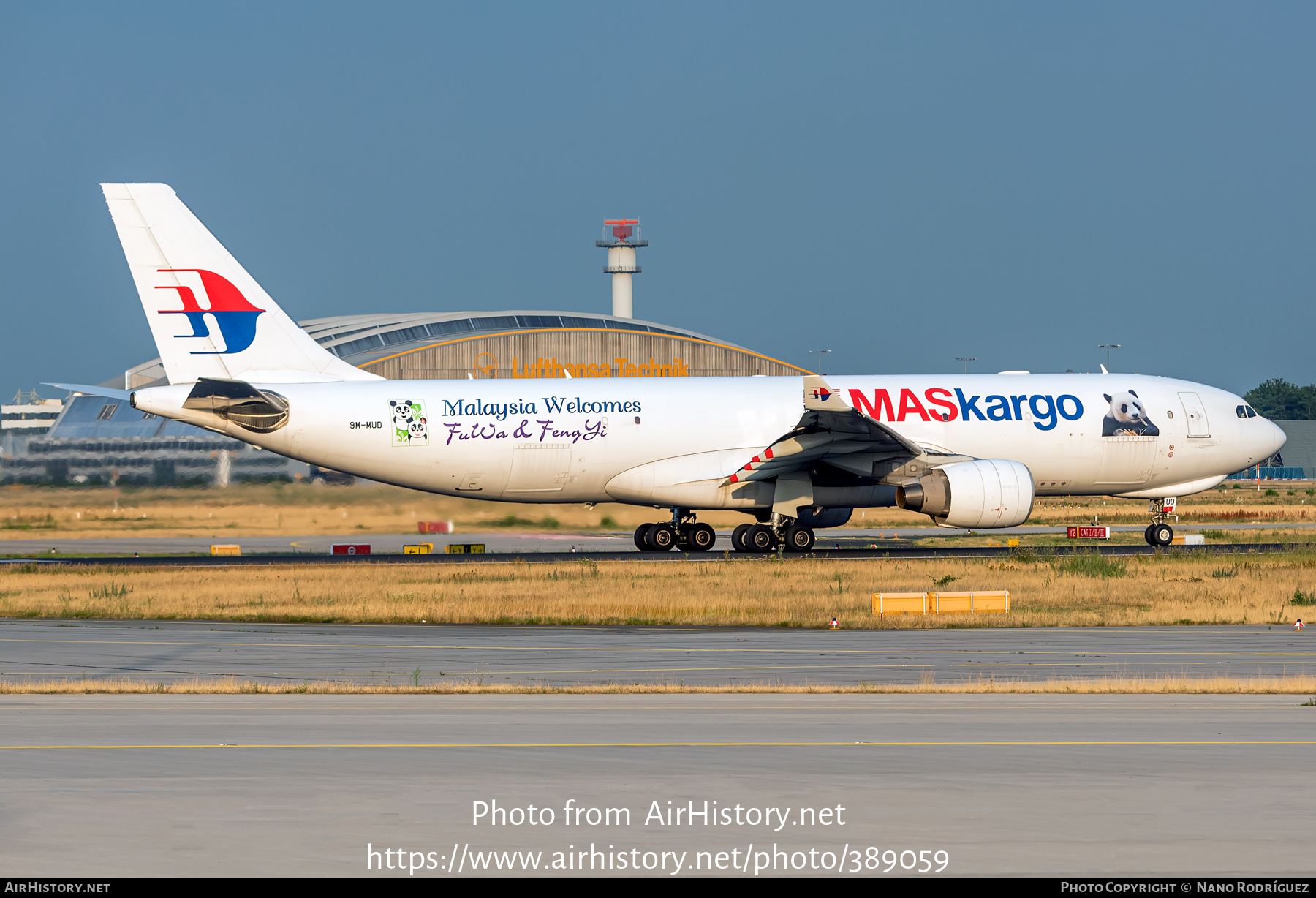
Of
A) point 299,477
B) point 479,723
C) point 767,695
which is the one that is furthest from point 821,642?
point 299,477

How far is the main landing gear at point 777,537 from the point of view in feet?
122

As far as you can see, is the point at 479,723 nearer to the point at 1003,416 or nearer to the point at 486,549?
the point at 1003,416

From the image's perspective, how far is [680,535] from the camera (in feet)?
129

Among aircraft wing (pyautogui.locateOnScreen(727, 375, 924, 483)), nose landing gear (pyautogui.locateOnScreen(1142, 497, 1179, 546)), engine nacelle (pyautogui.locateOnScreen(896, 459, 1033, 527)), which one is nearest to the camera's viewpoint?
engine nacelle (pyautogui.locateOnScreen(896, 459, 1033, 527))

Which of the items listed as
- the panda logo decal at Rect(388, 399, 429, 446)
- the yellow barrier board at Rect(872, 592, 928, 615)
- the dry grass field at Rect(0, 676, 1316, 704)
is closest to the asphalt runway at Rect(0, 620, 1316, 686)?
the dry grass field at Rect(0, 676, 1316, 704)

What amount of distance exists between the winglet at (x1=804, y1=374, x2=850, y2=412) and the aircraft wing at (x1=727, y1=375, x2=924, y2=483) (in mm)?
17

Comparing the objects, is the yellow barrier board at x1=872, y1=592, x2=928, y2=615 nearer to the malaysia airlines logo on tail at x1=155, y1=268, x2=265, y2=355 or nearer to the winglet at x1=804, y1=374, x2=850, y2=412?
the winglet at x1=804, y1=374, x2=850, y2=412

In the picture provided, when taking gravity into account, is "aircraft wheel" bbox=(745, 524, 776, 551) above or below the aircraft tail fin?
below

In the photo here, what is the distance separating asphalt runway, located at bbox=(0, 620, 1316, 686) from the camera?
17297 millimetres

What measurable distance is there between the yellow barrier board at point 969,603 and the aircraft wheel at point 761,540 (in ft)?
39.3

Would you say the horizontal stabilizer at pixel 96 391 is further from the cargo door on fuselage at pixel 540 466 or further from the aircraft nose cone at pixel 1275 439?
the aircraft nose cone at pixel 1275 439

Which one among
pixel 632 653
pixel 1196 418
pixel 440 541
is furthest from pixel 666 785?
pixel 440 541

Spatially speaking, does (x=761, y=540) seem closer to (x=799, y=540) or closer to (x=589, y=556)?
(x=799, y=540)

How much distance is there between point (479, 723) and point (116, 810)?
15.3 feet
